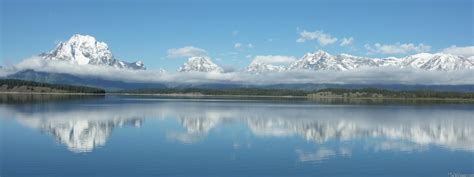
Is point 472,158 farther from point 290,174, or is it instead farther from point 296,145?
point 290,174

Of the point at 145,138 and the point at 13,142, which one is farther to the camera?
the point at 145,138

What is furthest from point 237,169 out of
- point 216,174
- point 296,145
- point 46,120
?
point 46,120

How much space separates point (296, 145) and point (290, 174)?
36.2 ft

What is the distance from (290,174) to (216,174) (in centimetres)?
344

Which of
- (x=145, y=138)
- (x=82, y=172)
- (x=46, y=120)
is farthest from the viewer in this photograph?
(x=46, y=120)

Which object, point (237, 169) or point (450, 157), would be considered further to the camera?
point (450, 157)

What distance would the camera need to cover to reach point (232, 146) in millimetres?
36406

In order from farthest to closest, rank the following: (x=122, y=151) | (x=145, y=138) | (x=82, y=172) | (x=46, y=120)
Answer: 1. (x=46, y=120)
2. (x=145, y=138)
3. (x=122, y=151)
4. (x=82, y=172)

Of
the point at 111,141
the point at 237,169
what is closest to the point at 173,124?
the point at 111,141

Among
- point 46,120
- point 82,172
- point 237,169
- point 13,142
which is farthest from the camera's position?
point 46,120

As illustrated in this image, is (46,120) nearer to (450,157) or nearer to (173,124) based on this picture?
(173,124)

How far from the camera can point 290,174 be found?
26.3 m

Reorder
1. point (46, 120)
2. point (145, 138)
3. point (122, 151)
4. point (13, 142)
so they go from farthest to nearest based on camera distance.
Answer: point (46, 120) < point (145, 138) < point (13, 142) < point (122, 151)

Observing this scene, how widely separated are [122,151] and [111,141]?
5.17 meters
